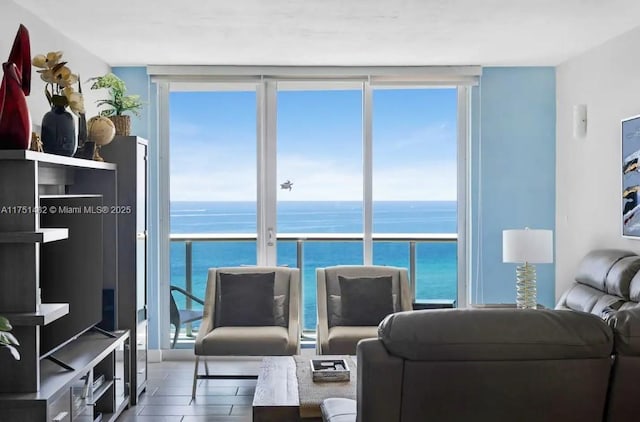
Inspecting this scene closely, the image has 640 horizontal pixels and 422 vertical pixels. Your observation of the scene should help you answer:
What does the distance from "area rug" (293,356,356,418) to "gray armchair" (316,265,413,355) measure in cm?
112

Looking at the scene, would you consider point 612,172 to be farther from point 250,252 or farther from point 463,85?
point 250,252

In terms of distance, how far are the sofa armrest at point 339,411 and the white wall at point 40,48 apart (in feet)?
9.26

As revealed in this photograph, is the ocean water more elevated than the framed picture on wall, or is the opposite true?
the framed picture on wall

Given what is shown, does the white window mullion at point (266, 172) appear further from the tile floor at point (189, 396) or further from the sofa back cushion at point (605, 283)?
the sofa back cushion at point (605, 283)

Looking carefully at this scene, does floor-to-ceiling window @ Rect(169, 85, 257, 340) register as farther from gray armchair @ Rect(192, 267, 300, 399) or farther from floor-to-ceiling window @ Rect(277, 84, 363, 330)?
gray armchair @ Rect(192, 267, 300, 399)

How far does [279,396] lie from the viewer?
3.73 m

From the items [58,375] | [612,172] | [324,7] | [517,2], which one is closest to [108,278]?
[58,375]

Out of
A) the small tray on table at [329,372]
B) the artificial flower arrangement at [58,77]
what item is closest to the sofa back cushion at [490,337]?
the small tray on table at [329,372]

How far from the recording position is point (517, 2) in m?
4.37

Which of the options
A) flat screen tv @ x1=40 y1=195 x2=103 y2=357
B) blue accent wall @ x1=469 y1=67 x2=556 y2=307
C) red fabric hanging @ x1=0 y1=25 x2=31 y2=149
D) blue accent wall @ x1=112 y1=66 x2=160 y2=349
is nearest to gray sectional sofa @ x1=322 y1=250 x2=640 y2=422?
red fabric hanging @ x1=0 y1=25 x2=31 y2=149

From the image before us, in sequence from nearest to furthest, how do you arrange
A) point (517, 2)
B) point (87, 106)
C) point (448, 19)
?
point (517, 2)
point (448, 19)
point (87, 106)

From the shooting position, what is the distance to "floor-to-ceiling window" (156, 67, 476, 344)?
666 centimetres

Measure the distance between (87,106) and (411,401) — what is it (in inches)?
171

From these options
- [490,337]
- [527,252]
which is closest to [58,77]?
[490,337]
